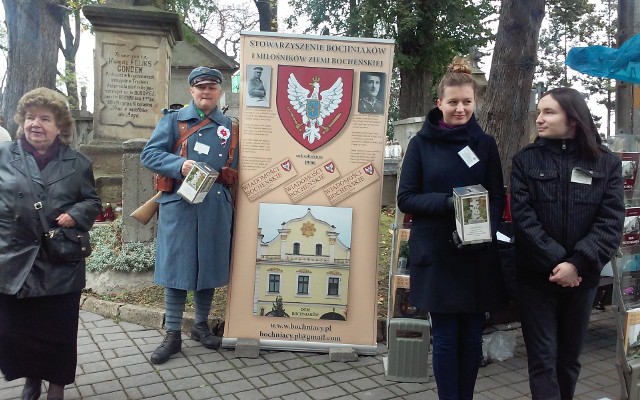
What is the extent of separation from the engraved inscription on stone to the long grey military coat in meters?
4.12

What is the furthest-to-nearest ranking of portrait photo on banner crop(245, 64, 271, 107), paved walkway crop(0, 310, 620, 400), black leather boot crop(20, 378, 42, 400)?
portrait photo on banner crop(245, 64, 271, 107) < paved walkway crop(0, 310, 620, 400) < black leather boot crop(20, 378, 42, 400)

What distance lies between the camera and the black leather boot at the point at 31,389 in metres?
3.04

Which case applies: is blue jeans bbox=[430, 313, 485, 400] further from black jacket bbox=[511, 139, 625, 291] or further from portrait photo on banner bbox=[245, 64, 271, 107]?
portrait photo on banner bbox=[245, 64, 271, 107]

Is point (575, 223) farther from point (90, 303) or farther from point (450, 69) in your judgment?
point (90, 303)

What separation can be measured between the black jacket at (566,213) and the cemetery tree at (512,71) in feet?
7.44

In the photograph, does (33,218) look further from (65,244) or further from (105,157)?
(105,157)

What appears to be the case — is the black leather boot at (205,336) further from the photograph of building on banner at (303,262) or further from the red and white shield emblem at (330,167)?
the red and white shield emblem at (330,167)

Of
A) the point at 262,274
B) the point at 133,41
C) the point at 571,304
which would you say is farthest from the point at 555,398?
the point at 133,41

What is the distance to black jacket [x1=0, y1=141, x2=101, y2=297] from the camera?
2.74 m

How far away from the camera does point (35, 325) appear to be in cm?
288

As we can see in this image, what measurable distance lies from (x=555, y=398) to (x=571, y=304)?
479 millimetres

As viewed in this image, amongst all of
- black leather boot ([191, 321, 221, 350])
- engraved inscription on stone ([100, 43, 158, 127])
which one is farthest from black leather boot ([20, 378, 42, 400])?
engraved inscription on stone ([100, 43, 158, 127])

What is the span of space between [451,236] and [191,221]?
1.82 metres

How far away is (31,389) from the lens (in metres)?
3.06
